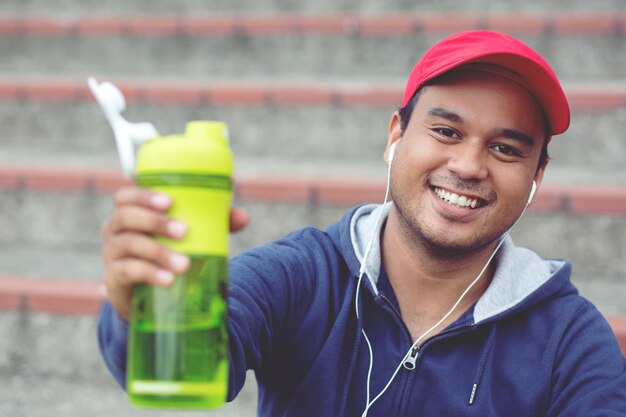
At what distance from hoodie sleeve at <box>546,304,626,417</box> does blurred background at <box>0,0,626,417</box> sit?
0.81 meters

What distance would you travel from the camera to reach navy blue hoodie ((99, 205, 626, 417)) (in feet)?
4.88

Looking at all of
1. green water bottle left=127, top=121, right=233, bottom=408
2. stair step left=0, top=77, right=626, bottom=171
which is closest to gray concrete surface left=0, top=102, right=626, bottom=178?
stair step left=0, top=77, right=626, bottom=171

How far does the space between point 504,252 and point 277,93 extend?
5.57ft

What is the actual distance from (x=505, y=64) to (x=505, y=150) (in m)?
0.16

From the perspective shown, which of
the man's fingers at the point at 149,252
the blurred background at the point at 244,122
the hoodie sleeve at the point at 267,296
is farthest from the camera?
the blurred background at the point at 244,122

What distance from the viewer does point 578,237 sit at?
265 cm

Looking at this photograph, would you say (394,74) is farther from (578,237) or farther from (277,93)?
(578,237)

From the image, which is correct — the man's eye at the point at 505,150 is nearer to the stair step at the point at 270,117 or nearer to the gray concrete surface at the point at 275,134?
the gray concrete surface at the point at 275,134

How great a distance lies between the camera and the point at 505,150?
1577mm

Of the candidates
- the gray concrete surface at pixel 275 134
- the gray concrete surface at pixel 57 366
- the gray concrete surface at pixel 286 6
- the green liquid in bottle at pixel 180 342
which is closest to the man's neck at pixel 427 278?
the green liquid in bottle at pixel 180 342

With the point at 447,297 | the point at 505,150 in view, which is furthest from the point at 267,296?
the point at 505,150

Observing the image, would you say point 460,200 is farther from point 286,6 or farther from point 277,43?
point 286,6

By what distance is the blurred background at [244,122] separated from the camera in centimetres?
251

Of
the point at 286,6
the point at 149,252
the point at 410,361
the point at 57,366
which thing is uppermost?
the point at 286,6
